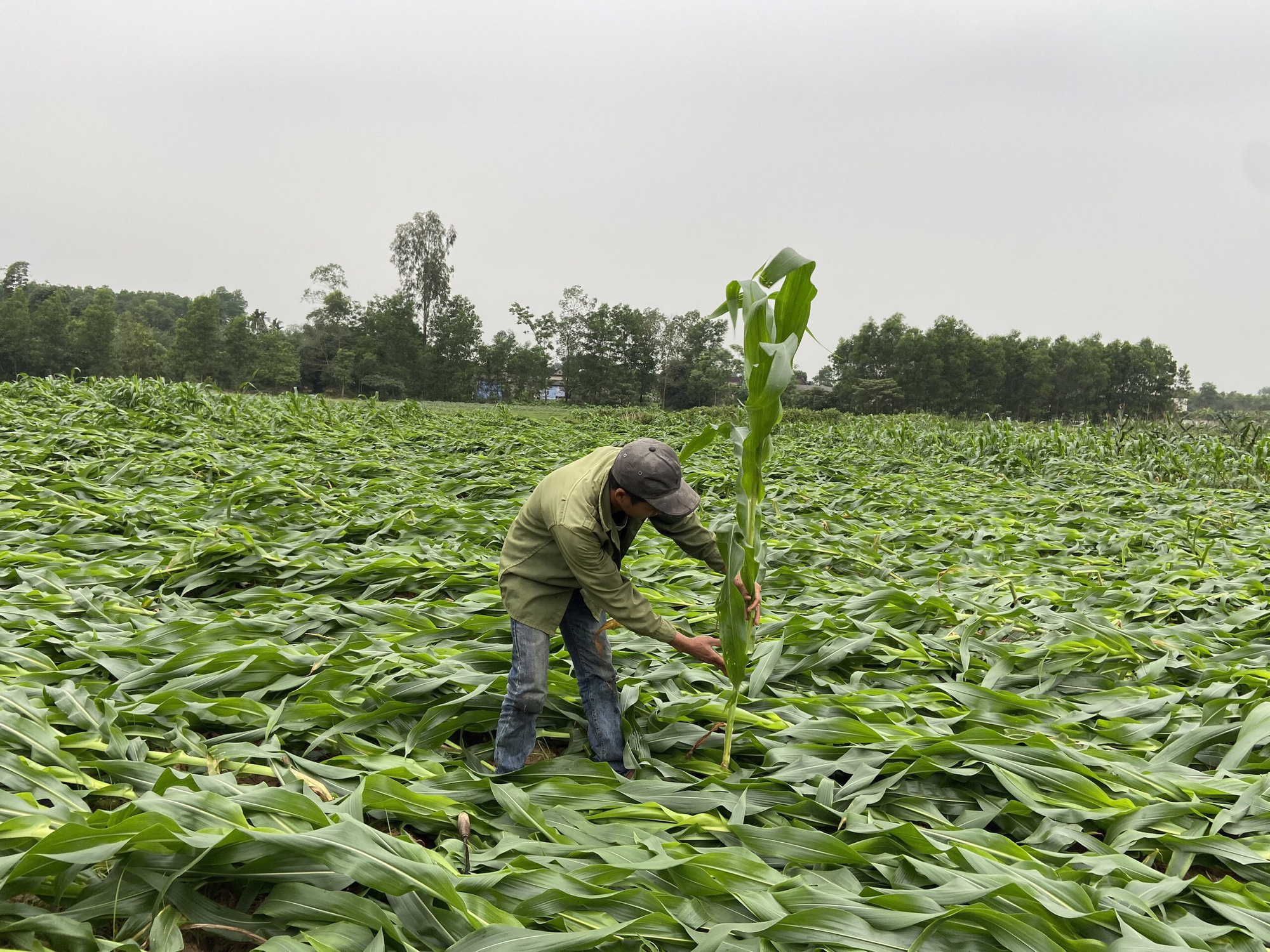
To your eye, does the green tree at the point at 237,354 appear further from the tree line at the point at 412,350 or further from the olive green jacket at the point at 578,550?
the olive green jacket at the point at 578,550

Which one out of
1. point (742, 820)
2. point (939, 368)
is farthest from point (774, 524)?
point (939, 368)

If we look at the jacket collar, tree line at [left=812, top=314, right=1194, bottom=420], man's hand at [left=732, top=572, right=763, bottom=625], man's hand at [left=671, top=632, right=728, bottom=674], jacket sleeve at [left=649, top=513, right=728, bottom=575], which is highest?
tree line at [left=812, top=314, right=1194, bottom=420]

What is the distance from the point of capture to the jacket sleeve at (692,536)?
2.36m

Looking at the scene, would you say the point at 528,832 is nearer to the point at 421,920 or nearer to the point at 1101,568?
the point at 421,920

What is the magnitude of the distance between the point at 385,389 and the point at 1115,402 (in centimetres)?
5643

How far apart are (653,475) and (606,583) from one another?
0.37 meters

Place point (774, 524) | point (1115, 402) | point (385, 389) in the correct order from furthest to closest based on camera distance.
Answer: point (1115, 402) → point (385, 389) → point (774, 524)

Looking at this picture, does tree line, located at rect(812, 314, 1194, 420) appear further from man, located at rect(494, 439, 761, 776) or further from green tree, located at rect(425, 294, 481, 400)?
man, located at rect(494, 439, 761, 776)

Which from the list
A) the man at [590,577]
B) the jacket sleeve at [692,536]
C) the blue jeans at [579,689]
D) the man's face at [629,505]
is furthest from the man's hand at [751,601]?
the blue jeans at [579,689]

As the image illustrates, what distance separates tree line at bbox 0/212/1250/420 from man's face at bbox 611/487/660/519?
123ft

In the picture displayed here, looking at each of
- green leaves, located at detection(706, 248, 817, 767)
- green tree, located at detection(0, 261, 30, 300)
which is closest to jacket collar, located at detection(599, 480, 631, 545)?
green leaves, located at detection(706, 248, 817, 767)

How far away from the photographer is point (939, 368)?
51.3 metres

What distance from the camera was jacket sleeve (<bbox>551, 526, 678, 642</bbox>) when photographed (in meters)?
2.12

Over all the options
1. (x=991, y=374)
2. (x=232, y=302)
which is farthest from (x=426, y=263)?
(x=232, y=302)
